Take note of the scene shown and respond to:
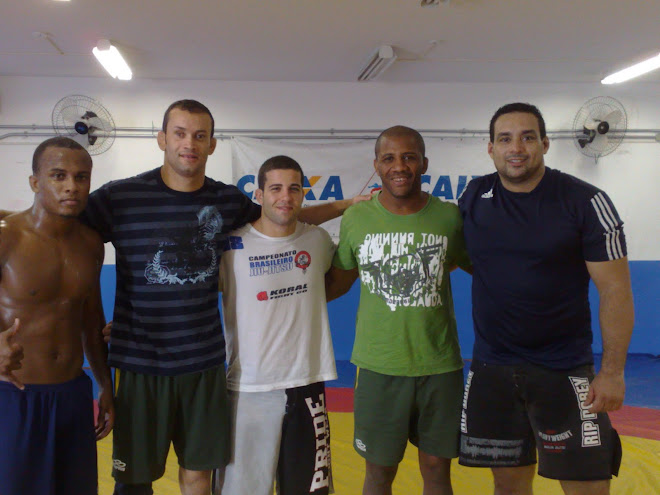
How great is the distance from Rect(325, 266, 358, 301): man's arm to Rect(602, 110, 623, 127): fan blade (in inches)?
204

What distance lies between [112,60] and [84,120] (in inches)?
39.3

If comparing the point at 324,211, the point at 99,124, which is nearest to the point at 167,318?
the point at 324,211

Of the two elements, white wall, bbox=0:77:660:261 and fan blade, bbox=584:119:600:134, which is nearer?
white wall, bbox=0:77:660:261

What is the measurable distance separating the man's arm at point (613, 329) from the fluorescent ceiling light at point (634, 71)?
4.40 metres

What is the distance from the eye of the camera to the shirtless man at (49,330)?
179 centimetres

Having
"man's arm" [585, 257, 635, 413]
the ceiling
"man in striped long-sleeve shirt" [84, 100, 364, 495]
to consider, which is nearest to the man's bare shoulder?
"man in striped long-sleeve shirt" [84, 100, 364, 495]

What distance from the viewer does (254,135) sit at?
5.86 meters

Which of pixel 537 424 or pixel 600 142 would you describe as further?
pixel 600 142

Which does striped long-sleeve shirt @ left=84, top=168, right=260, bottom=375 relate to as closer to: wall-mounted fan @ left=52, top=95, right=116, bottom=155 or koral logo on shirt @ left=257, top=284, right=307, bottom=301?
koral logo on shirt @ left=257, top=284, right=307, bottom=301

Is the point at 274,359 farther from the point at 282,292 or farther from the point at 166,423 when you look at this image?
the point at 166,423

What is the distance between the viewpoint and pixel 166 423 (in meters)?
1.98

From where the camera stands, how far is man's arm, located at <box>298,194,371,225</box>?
2.46m

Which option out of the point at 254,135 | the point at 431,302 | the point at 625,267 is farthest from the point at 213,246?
the point at 254,135

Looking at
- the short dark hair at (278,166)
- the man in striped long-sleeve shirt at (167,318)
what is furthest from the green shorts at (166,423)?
the short dark hair at (278,166)
